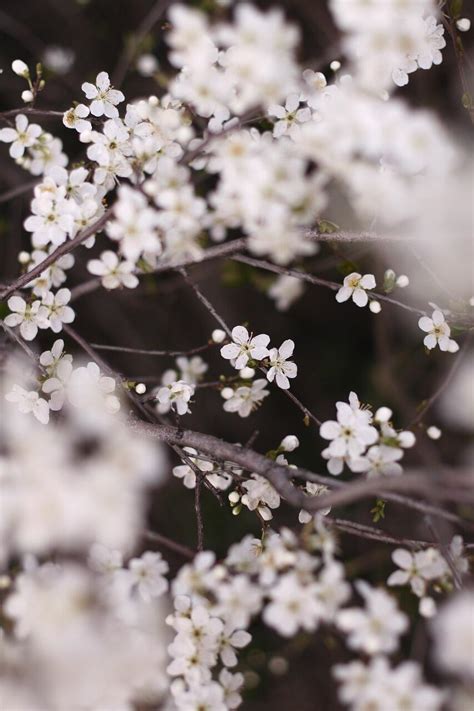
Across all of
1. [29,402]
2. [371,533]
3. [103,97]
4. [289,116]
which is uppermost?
[289,116]

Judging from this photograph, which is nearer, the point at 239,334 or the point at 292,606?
the point at 292,606

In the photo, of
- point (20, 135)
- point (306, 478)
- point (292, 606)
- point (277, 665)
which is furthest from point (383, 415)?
point (277, 665)

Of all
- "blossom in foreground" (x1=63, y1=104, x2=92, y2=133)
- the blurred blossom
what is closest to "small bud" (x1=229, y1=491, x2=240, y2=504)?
"blossom in foreground" (x1=63, y1=104, x2=92, y2=133)

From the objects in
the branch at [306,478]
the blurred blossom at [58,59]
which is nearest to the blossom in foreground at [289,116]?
the branch at [306,478]

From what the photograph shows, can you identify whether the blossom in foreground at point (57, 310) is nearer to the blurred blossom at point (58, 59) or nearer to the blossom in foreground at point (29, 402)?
the blossom in foreground at point (29, 402)

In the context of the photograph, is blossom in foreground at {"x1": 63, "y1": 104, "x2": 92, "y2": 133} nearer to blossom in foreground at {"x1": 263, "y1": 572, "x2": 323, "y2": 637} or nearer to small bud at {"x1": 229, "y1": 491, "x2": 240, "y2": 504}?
small bud at {"x1": 229, "y1": 491, "x2": 240, "y2": 504}

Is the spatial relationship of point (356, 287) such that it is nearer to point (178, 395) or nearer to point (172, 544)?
point (178, 395)
